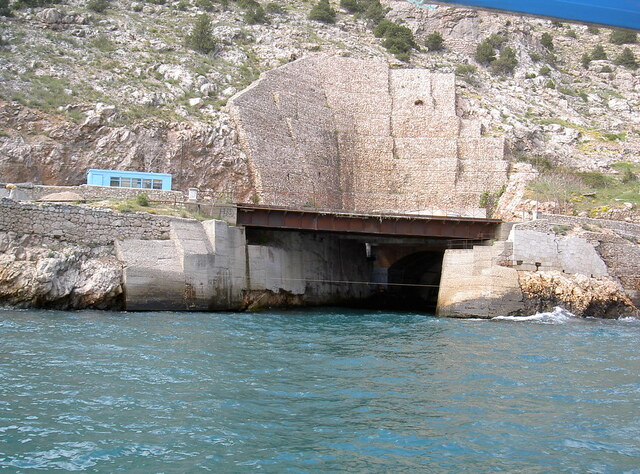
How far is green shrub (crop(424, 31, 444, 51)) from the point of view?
251ft

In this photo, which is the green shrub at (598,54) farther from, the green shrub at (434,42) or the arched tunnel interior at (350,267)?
the arched tunnel interior at (350,267)

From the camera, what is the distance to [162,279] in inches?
1174

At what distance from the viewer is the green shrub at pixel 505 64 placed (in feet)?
242

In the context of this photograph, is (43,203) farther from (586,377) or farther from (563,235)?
(563,235)

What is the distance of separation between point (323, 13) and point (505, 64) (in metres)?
19.1

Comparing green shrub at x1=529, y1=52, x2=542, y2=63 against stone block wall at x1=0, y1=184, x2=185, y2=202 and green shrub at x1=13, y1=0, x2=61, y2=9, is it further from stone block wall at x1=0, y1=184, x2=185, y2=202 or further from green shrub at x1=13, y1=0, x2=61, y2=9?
stone block wall at x1=0, y1=184, x2=185, y2=202

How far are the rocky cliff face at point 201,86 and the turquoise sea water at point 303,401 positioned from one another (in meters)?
21.8

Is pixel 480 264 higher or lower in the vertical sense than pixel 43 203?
lower

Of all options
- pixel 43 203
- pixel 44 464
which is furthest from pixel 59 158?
pixel 44 464

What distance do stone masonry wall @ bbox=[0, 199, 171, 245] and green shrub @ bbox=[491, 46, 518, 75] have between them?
5125 cm

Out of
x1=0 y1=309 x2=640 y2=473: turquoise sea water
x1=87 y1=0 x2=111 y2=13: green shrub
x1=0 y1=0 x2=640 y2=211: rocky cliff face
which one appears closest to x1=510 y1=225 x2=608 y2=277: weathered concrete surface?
x1=0 y1=309 x2=640 y2=473: turquoise sea water

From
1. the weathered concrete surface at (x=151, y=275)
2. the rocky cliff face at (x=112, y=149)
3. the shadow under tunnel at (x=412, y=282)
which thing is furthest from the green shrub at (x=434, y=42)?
the weathered concrete surface at (x=151, y=275)

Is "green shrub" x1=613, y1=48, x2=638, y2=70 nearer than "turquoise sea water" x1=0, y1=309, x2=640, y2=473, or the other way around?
"turquoise sea water" x1=0, y1=309, x2=640, y2=473

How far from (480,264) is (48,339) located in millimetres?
21172
